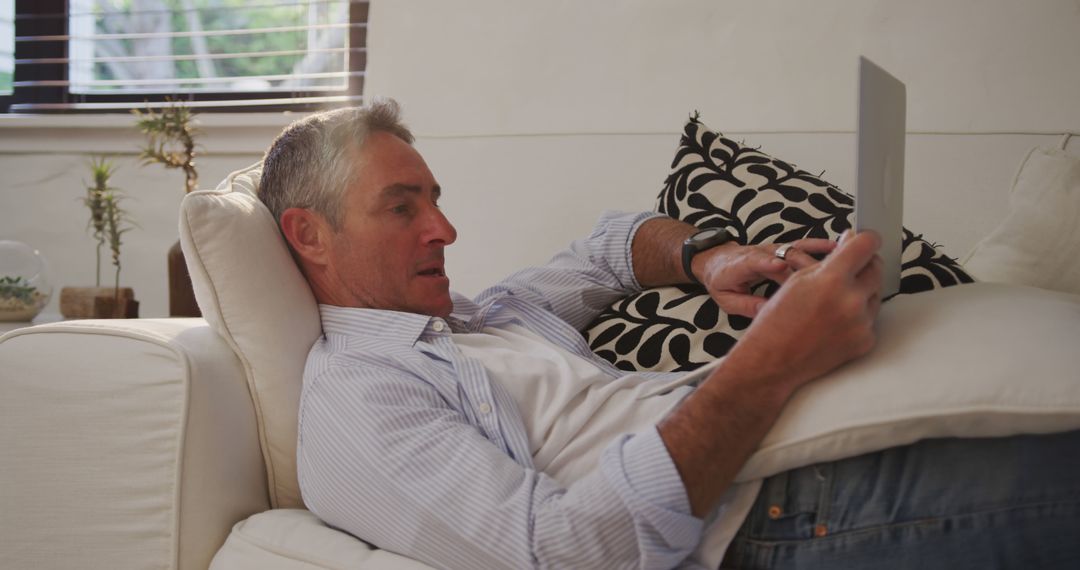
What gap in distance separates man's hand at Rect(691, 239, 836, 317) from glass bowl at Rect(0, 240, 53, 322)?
1.66 meters

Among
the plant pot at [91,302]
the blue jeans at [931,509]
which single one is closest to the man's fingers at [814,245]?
the blue jeans at [931,509]

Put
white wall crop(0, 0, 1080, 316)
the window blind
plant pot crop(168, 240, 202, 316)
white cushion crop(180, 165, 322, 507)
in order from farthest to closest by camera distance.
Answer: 1. the window blind
2. plant pot crop(168, 240, 202, 316)
3. white wall crop(0, 0, 1080, 316)
4. white cushion crop(180, 165, 322, 507)

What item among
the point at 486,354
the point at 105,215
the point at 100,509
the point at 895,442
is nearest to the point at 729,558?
the point at 895,442

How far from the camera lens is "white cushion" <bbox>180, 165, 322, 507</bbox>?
3.50 feet

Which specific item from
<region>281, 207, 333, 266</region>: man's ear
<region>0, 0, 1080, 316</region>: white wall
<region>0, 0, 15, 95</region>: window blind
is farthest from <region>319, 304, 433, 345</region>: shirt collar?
<region>0, 0, 15, 95</region>: window blind

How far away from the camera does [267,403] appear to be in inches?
42.2

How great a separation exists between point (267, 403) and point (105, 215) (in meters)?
1.75

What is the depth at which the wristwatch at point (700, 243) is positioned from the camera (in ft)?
4.23

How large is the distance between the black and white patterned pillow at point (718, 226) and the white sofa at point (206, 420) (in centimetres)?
25

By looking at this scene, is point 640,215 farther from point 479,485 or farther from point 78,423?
point 78,423

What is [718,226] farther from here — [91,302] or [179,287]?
[91,302]

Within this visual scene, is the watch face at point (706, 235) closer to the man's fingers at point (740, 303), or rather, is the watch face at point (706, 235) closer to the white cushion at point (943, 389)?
the man's fingers at point (740, 303)

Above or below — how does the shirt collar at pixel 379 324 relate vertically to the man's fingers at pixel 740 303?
below

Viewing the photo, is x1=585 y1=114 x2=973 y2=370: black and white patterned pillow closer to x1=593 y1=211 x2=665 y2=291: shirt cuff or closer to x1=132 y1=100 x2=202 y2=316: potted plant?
x1=593 y1=211 x2=665 y2=291: shirt cuff
